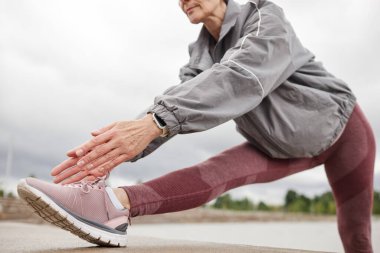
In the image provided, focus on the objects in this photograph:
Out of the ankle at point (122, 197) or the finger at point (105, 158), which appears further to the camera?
the ankle at point (122, 197)

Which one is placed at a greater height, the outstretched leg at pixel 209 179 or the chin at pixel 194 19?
the chin at pixel 194 19

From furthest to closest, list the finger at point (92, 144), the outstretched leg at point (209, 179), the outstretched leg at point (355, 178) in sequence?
the outstretched leg at point (355, 178) < the outstretched leg at point (209, 179) < the finger at point (92, 144)

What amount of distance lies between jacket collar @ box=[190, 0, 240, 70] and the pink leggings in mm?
367

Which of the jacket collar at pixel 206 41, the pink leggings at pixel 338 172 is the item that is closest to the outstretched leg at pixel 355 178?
the pink leggings at pixel 338 172

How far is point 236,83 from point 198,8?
0.44 metres

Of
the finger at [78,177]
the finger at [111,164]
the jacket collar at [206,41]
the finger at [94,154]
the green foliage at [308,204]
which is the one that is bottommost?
the green foliage at [308,204]

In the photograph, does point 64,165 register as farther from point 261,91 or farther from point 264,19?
point 264,19

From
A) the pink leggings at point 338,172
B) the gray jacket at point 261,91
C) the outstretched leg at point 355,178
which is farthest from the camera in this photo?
the outstretched leg at point 355,178

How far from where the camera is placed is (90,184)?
1.42 metres

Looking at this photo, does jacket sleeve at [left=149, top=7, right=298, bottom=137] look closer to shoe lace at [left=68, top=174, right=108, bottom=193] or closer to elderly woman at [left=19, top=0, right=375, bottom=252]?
elderly woman at [left=19, top=0, right=375, bottom=252]

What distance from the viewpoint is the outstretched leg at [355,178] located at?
189cm

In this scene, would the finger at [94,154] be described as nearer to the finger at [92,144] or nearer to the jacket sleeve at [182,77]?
the finger at [92,144]

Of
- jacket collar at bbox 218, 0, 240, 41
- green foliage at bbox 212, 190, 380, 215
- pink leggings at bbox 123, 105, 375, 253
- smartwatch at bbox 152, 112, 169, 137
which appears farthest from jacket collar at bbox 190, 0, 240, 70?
green foliage at bbox 212, 190, 380, 215

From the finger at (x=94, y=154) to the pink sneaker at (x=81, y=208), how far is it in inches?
4.6
